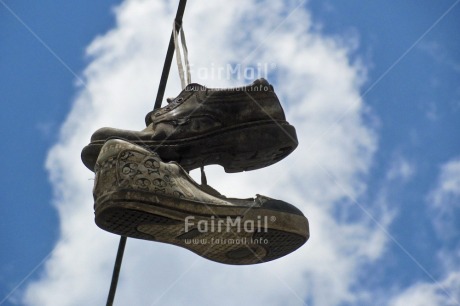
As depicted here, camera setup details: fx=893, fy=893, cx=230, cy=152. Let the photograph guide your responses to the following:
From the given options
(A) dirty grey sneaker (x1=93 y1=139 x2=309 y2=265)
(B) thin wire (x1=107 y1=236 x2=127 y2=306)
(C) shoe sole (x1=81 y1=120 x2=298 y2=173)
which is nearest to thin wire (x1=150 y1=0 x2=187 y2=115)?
(C) shoe sole (x1=81 y1=120 x2=298 y2=173)

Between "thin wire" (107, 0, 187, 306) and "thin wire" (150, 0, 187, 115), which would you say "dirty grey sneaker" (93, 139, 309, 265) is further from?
"thin wire" (150, 0, 187, 115)

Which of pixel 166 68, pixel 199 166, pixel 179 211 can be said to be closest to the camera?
pixel 179 211

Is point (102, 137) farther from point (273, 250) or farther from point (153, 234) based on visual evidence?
point (273, 250)

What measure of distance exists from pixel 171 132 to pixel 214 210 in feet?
1.55

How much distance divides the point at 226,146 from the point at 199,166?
0.17 metres

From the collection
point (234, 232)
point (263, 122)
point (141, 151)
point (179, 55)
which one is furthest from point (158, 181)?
point (179, 55)

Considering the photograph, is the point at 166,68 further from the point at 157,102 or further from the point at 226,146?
the point at 226,146

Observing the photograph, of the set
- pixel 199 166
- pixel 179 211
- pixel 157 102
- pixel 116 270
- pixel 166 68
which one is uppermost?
pixel 166 68

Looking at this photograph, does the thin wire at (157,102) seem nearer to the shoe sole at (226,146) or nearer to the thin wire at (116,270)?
the thin wire at (116,270)

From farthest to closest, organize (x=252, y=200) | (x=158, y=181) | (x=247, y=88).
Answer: (x=247, y=88) < (x=252, y=200) < (x=158, y=181)

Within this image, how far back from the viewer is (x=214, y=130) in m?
4.08

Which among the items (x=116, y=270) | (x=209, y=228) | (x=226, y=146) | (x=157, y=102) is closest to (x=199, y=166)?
(x=226, y=146)

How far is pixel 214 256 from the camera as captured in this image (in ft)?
13.4

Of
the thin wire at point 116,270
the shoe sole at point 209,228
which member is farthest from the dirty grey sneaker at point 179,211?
the thin wire at point 116,270
